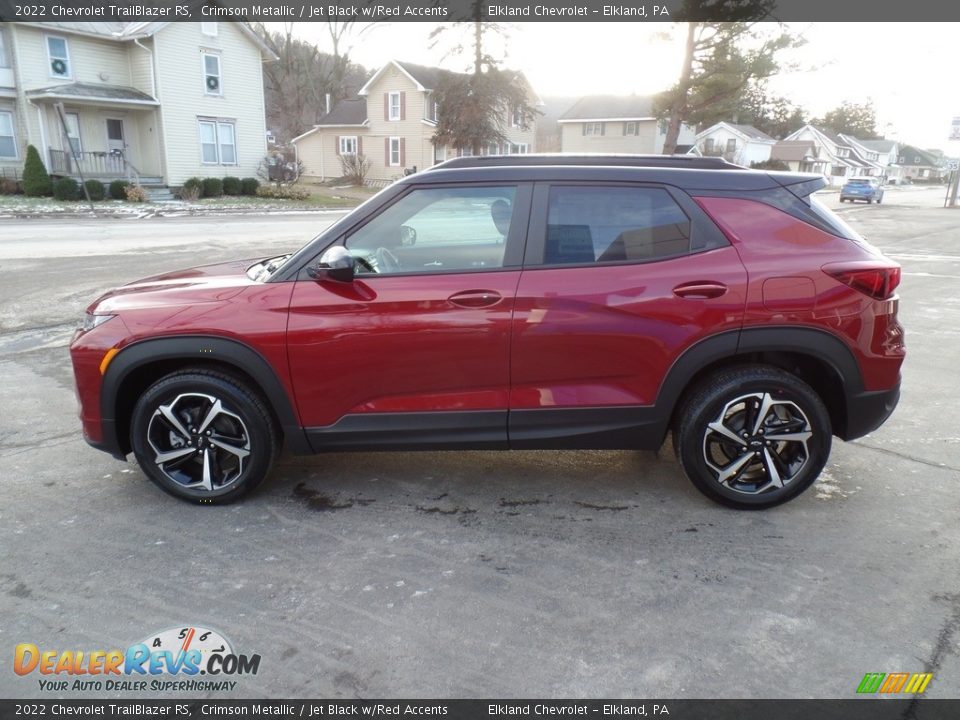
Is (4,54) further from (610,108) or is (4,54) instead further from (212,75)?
(610,108)

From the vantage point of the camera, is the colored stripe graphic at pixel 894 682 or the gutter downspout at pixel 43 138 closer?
the colored stripe graphic at pixel 894 682

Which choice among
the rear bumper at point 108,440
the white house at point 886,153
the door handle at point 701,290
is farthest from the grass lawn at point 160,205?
the white house at point 886,153

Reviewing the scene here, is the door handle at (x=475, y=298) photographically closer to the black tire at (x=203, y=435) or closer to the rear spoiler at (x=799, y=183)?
the black tire at (x=203, y=435)

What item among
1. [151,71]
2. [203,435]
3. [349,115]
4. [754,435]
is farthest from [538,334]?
[349,115]

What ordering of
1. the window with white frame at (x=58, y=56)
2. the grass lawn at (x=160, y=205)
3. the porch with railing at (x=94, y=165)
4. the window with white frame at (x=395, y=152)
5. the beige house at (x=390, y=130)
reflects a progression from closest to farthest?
1. the grass lawn at (x=160, y=205)
2. the window with white frame at (x=58, y=56)
3. the porch with railing at (x=94, y=165)
4. the beige house at (x=390, y=130)
5. the window with white frame at (x=395, y=152)

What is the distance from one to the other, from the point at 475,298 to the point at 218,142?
107ft

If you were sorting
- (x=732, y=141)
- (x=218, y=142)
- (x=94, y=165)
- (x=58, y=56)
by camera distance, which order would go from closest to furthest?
(x=58, y=56), (x=94, y=165), (x=218, y=142), (x=732, y=141)

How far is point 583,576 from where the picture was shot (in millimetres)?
3279

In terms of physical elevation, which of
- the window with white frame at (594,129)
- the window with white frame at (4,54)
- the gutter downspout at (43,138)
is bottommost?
the gutter downspout at (43,138)

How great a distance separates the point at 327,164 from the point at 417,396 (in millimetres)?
50219

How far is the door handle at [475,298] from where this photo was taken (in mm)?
3605

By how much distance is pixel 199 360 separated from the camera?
150 inches

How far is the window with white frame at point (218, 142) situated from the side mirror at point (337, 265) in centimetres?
3155
